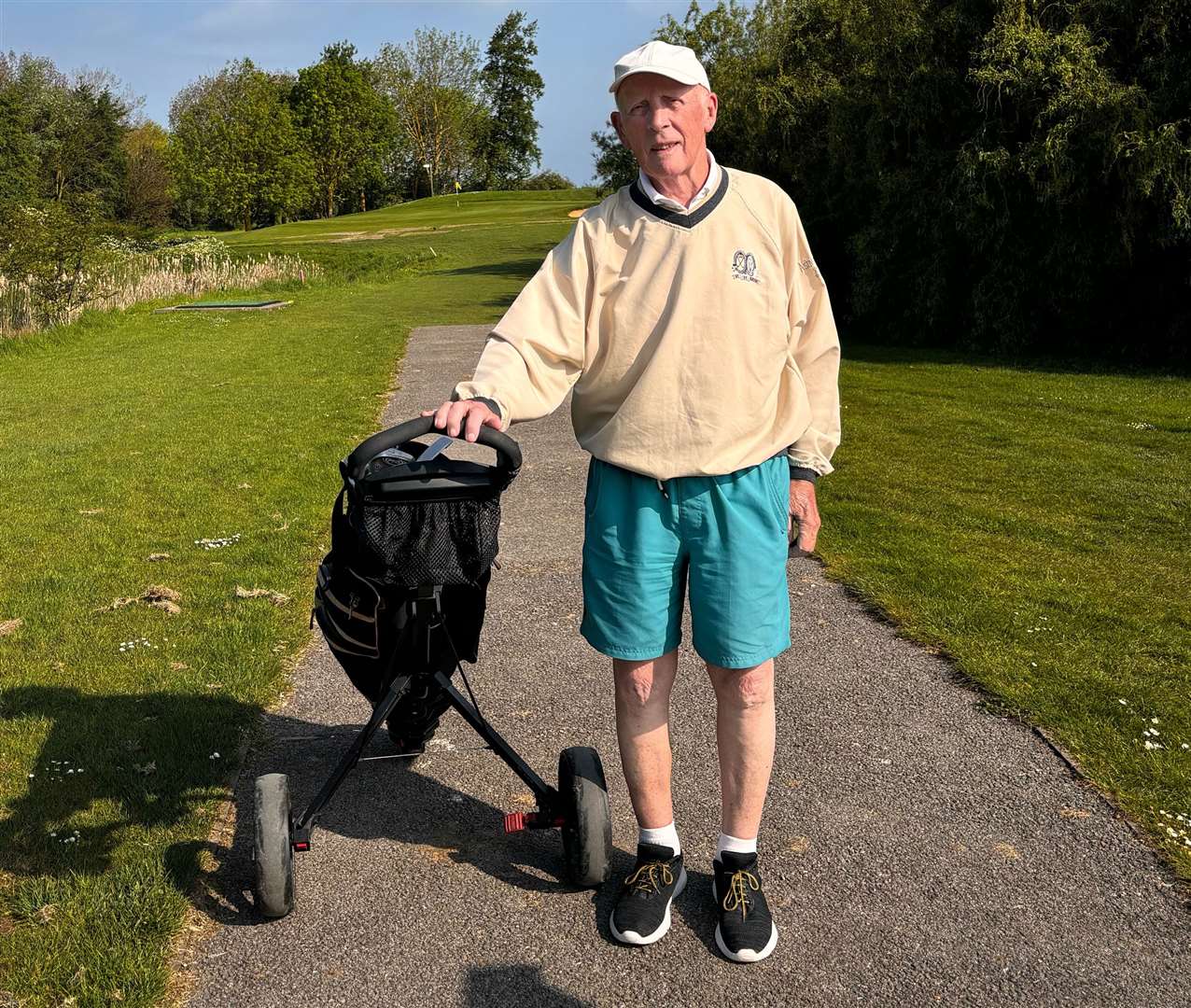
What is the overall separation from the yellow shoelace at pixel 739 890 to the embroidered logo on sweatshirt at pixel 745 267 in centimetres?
156

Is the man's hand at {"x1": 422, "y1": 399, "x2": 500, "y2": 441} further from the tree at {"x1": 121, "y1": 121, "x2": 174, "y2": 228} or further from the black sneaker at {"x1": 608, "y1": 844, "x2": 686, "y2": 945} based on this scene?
the tree at {"x1": 121, "y1": 121, "x2": 174, "y2": 228}

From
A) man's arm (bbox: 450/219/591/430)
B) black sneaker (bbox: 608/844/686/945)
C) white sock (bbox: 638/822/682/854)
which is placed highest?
man's arm (bbox: 450/219/591/430)

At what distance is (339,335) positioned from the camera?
846 inches

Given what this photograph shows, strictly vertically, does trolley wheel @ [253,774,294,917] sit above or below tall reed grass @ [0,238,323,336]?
above

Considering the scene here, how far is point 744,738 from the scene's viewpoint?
3.23m

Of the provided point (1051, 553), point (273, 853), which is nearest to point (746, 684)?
point (273, 853)

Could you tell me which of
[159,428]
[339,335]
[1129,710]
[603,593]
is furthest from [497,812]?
[339,335]

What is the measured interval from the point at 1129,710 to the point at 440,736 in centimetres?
264

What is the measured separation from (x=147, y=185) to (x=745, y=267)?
78123 millimetres

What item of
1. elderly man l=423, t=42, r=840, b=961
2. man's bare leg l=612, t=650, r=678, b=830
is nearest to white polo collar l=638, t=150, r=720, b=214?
elderly man l=423, t=42, r=840, b=961

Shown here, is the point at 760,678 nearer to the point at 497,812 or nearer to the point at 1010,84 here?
the point at 497,812

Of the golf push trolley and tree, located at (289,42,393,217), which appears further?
tree, located at (289,42,393,217)

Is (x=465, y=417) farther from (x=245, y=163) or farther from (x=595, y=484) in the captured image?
(x=245, y=163)

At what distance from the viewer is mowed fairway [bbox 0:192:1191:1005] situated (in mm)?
3699
